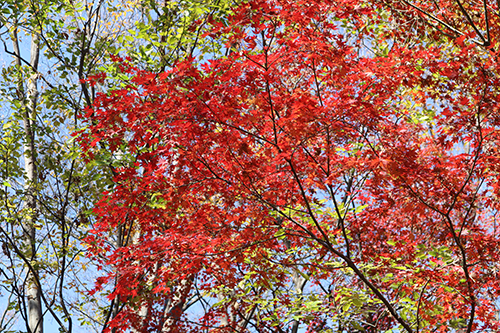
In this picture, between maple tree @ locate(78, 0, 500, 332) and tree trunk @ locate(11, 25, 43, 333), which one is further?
tree trunk @ locate(11, 25, 43, 333)

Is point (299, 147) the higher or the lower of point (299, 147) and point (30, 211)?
the lower

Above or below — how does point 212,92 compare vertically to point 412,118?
below

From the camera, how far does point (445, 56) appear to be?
16.0 feet

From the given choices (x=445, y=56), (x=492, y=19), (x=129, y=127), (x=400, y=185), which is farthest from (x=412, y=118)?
(x=129, y=127)

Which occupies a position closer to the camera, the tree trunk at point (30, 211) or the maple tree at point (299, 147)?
the maple tree at point (299, 147)

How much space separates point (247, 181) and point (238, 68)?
123 centimetres

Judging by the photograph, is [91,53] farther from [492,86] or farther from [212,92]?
[492,86]

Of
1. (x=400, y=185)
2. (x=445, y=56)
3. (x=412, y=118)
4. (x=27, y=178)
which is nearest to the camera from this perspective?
(x=400, y=185)

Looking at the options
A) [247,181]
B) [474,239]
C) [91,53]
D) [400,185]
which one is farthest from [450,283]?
[91,53]

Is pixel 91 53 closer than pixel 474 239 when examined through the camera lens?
No

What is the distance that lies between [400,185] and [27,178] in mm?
6306

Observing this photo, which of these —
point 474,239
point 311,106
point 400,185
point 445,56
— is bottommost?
point 474,239

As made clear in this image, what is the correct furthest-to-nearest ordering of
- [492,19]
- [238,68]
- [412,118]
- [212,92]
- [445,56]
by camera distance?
[412,118] → [492,19] → [445,56] → [212,92] → [238,68]

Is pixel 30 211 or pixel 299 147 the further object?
pixel 30 211
